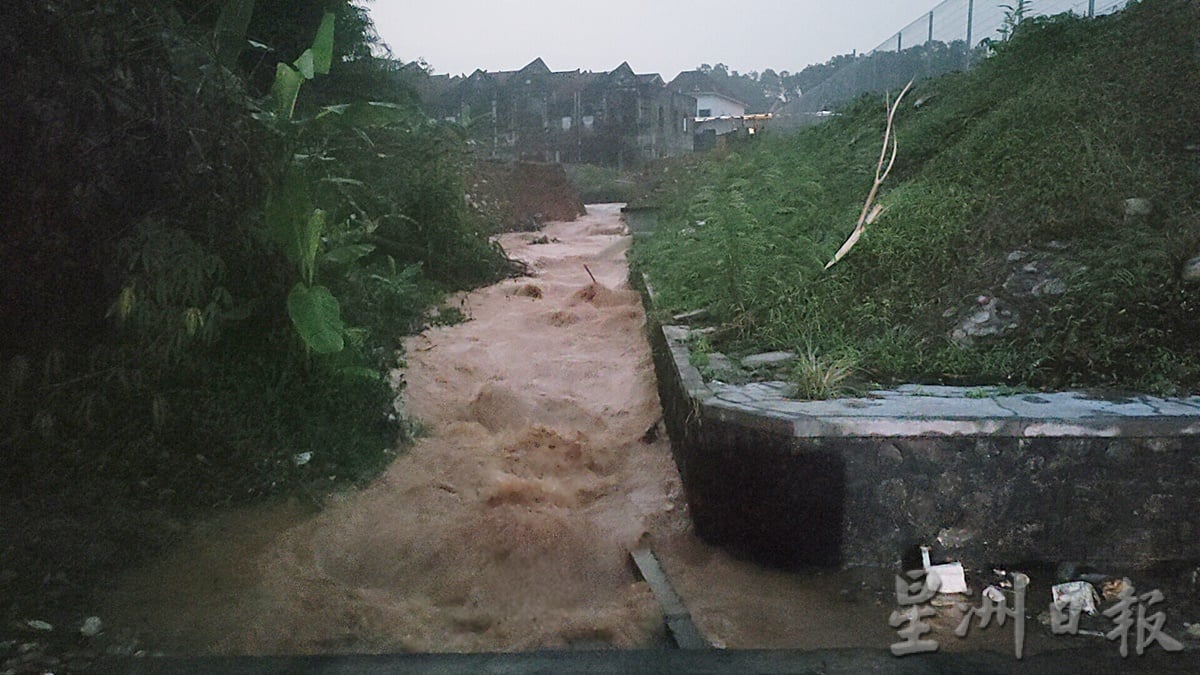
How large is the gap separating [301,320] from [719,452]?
2189 mm

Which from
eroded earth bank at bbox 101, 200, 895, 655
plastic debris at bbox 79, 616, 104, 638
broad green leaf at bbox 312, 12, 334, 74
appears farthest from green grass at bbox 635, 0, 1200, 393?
plastic debris at bbox 79, 616, 104, 638

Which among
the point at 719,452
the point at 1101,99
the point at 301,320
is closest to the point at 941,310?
the point at 719,452

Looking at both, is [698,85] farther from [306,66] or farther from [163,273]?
[163,273]

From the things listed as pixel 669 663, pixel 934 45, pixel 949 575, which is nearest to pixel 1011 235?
pixel 949 575

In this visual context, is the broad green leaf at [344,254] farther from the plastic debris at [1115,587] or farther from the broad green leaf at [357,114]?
the plastic debris at [1115,587]

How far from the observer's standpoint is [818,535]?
353cm

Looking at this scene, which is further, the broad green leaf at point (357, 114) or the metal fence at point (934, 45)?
the metal fence at point (934, 45)

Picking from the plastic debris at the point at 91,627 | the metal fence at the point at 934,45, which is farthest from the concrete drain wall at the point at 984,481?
the metal fence at the point at 934,45

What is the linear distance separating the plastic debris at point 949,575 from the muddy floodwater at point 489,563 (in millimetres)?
183

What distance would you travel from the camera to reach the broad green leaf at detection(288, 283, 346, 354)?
4.37m

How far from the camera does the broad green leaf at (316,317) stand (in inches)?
172

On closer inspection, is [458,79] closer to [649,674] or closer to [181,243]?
[181,243]

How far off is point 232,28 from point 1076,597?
4960 millimetres

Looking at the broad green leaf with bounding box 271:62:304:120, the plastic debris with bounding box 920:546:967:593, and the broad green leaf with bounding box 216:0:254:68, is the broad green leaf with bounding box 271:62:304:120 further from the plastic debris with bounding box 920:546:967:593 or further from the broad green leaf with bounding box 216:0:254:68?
the plastic debris with bounding box 920:546:967:593
